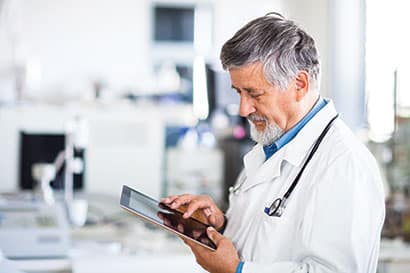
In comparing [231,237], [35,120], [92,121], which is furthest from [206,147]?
[231,237]

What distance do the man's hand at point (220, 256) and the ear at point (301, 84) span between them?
0.34 m

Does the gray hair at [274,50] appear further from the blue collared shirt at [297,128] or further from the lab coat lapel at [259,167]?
the lab coat lapel at [259,167]

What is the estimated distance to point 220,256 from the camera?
1.46 metres

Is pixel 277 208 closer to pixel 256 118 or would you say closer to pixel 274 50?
pixel 256 118

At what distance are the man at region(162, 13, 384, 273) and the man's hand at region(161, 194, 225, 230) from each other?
14cm

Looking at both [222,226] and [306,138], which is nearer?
[306,138]

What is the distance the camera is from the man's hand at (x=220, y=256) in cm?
145

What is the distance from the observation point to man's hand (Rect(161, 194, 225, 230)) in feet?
5.57

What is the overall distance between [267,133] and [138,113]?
3.74 m

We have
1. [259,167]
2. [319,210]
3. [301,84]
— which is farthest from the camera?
[259,167]

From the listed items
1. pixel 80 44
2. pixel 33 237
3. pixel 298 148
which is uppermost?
pixel 80 44

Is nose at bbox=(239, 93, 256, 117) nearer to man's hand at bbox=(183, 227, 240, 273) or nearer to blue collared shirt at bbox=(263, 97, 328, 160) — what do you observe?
blue collared shirt at bbox=(263, 97, 328, 160)

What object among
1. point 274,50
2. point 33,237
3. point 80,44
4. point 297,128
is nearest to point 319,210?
point 297,128

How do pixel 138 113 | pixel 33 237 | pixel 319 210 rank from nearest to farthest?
pixel 319 210
pixel 33 237
pixel 138 113
